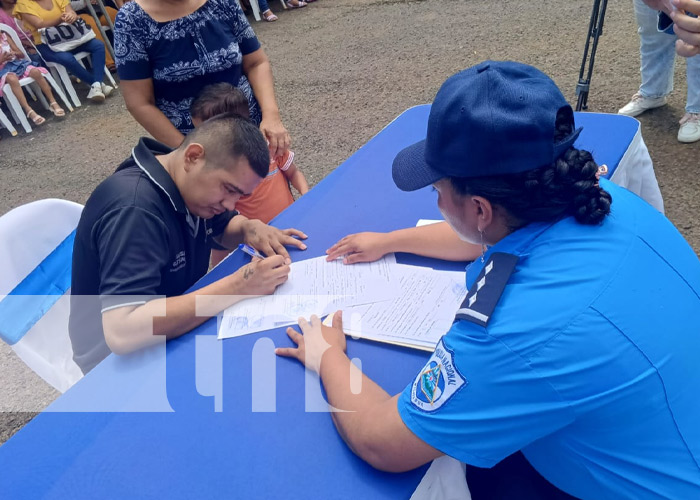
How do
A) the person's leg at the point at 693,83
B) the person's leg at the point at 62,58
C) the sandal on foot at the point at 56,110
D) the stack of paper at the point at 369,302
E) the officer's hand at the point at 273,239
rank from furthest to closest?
the person's leg at the point at 62,58 → the sandal on foot at the point at 56,110 → the person's leg at the point at 693,83 → the officer's hand at the point at 273,239 → the stack of paper at the point at 369,302

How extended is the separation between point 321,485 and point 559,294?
0.49 metres

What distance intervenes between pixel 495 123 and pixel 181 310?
81 cm

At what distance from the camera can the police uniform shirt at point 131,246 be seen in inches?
46.8

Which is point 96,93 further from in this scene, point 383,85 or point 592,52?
point 592,52

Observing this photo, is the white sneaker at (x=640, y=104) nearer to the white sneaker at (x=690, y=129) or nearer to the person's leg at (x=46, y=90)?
the white sneaker at (x=690, y=129)

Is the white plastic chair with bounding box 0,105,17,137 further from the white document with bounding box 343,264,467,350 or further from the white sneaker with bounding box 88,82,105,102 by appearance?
the white document with bounding box 343,264,467,350

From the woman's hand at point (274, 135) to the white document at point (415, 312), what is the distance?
3.26 feet

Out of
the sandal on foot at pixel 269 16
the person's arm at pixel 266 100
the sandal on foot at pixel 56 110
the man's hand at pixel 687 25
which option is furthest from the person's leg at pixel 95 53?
the man's hand at pixel 687 25

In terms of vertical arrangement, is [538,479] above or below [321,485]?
below

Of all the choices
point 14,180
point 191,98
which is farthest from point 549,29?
point 14,180

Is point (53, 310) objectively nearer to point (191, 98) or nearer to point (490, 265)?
point (191, 98)

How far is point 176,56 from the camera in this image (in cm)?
184

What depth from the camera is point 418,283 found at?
1272mm

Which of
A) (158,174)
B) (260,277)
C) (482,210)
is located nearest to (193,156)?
(158,174)
